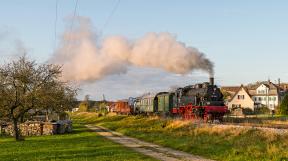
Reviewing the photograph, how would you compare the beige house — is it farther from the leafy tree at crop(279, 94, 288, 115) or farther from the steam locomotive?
the steam locomotive

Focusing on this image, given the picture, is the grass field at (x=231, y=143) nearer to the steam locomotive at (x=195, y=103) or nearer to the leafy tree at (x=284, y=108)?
the steam locomotive at (x=195, y=103)

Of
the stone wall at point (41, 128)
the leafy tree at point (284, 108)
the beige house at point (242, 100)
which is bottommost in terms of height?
the stone wall at point (41, 128)

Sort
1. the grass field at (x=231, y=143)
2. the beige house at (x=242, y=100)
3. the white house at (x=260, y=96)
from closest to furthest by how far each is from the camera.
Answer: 1. the grass field at (x=231, y=143)
2. the beige house at (x=242, y=100)
3. the white house at (x=260, y=96)

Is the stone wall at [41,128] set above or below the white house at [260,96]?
below

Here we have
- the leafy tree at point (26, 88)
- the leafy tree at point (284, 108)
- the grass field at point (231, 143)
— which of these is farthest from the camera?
the leafy tree at point (284, 108)

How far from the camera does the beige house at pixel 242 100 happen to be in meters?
121

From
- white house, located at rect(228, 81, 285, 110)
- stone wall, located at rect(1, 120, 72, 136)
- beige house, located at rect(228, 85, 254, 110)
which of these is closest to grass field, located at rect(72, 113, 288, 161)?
stone wall, located at rect(1, 120, 72, 136)

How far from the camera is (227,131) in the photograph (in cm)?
3238

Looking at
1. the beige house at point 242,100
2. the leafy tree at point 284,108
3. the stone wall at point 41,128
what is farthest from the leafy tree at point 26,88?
the beige house at point 242,100

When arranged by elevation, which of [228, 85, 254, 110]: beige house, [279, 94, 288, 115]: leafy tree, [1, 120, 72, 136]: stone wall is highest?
[228, 85, 254, 110]: beige house

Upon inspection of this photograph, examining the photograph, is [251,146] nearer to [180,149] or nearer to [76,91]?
[180,149]

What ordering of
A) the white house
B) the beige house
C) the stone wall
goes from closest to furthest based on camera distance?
1. the stone wall
2. the beige house
3. the white house

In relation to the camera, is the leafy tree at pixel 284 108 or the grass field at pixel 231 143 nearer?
the grass field at pixel 231 143

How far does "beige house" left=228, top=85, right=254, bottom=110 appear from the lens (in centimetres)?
12138
